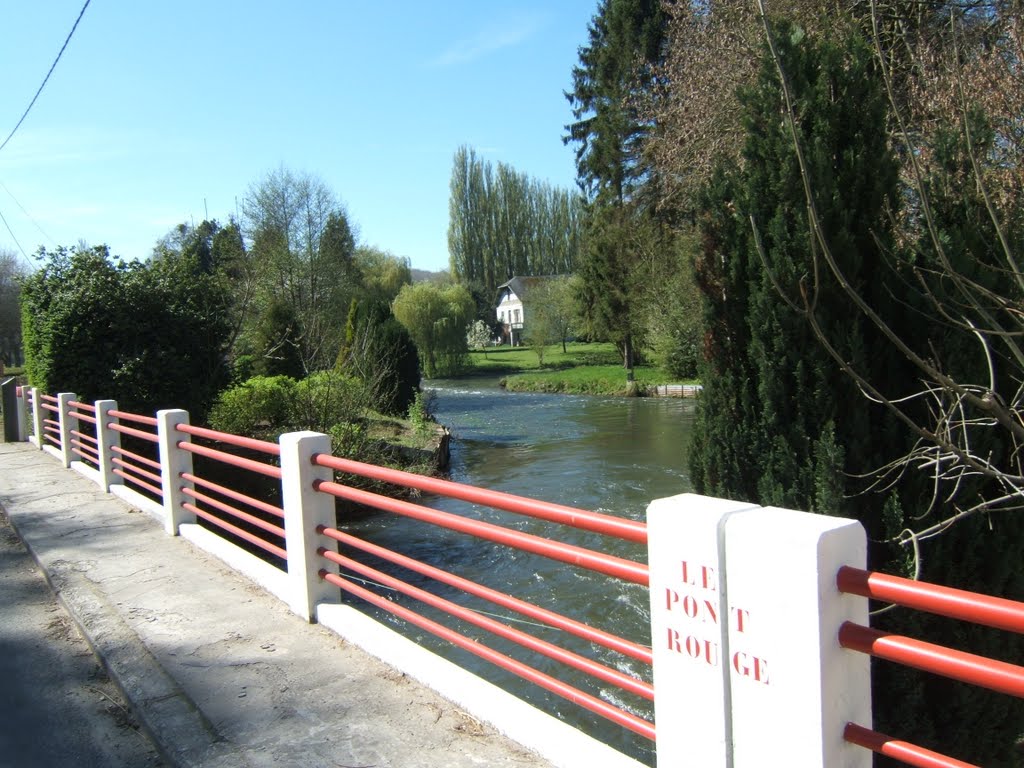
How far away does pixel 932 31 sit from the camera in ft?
29.0

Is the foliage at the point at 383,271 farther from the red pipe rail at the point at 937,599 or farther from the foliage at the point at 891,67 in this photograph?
the red pipe rail at the point at 937,599

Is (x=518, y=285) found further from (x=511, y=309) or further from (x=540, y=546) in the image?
(x=540, y=546)

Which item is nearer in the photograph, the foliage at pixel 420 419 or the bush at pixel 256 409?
the bush at pixel 256 409

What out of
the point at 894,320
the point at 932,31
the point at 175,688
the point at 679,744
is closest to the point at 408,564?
the point at 175,688

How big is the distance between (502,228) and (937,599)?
72.3 m

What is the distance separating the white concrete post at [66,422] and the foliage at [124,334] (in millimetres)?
722

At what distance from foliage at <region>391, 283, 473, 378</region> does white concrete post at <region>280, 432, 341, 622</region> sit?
42393mm

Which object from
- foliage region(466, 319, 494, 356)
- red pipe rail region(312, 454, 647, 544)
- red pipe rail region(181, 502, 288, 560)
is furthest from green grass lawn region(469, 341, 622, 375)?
red pipe rail region(312, 454, 647, 544)

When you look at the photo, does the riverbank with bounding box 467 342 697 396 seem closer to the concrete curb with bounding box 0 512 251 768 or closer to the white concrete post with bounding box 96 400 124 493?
the white concrete post with bounding box 96 400 124 493

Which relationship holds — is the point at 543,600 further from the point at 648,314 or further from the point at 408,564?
the point at 648,314

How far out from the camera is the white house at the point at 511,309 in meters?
72.1

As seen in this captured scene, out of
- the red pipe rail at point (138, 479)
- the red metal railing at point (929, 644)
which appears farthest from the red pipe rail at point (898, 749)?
the red pipe rail at point (138, 479)

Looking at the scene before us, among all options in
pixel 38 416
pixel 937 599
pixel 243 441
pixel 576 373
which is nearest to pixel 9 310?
pixel 576 373

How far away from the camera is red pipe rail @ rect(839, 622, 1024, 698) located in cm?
161
